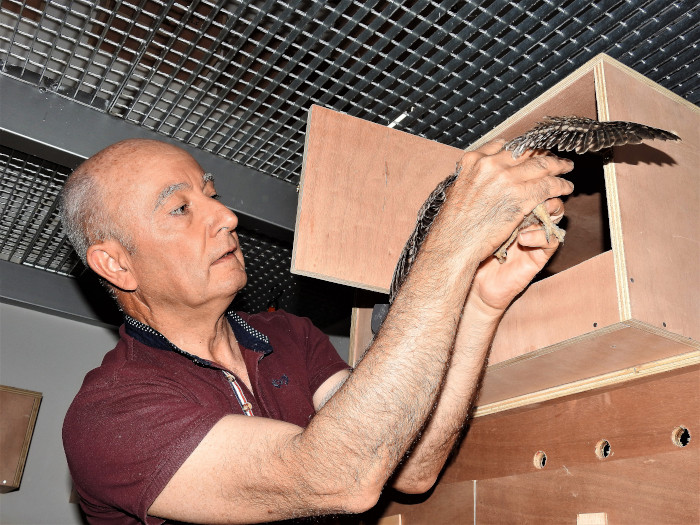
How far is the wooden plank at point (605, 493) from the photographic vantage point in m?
0.91

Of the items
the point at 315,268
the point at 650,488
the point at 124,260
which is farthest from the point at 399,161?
the point at 650,488

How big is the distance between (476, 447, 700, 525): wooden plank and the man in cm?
13

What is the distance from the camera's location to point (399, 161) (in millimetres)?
1268

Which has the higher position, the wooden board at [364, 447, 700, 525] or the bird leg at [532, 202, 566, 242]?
the bird leg at [532, 202, 566, 242]

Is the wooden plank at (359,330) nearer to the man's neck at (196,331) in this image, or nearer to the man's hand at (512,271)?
the man's neck at (196,331)

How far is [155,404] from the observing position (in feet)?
3.33

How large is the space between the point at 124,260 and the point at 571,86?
840mm

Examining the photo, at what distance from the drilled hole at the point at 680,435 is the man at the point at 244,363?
0.99ft

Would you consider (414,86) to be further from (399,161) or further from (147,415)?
(147,415)

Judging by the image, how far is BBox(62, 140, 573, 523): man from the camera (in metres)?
0.90

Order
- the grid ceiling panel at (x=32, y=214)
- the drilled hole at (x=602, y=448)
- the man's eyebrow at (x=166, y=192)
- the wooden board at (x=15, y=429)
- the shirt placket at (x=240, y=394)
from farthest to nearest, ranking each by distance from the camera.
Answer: the wooden board at (x=15, y=429)
the grid ceiling panel at (x=32, y=214)
the man's eyebrow at (x=166, y=192)
the shirt placket at (x=240, y=394)
the drilled hole at (x=602, y=448)

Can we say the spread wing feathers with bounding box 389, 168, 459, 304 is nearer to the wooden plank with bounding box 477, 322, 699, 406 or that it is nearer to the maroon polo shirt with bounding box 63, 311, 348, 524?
the wooden plank with bounding box 477, 322, 699, 406

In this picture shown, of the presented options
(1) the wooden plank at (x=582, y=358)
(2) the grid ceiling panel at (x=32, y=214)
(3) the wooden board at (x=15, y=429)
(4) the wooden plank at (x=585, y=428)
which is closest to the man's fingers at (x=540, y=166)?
(1) the wooden plank at (x=582, y=358)

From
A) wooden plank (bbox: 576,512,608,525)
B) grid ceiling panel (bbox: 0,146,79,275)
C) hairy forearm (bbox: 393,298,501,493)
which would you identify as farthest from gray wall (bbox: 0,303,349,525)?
wooden plank (bbox: 576,512,608,525)
